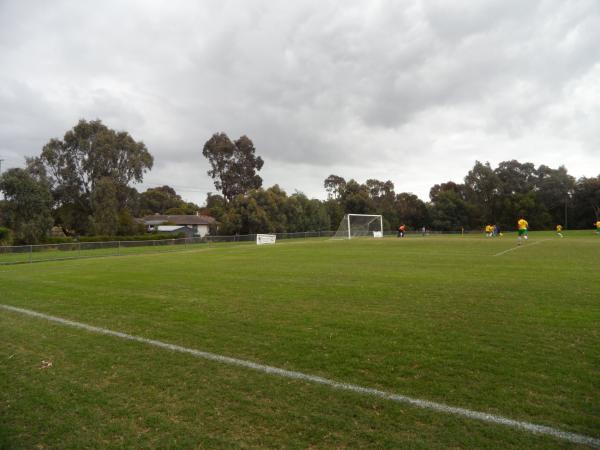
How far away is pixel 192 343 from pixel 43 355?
2075mm

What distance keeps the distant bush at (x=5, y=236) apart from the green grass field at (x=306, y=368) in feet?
97.9

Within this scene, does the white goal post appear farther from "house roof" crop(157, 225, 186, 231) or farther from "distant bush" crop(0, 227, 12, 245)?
"house roof" crop(157, 225, 186, 231)

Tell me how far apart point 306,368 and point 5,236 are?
128ft

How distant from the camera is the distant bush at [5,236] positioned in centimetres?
3350

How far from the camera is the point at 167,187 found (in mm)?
117062

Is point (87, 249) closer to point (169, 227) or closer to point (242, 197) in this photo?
point (242, 197)

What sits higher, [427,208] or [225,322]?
[427,208]

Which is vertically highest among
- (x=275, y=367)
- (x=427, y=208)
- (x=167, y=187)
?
(x=167, y=187)

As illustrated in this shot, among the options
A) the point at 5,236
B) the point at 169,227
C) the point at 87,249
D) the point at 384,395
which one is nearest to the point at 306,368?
the point at 384,395

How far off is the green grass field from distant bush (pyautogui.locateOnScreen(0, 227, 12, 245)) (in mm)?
29845

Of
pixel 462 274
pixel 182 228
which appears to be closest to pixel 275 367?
pixel 462 274

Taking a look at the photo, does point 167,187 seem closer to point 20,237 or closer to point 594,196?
point 20,237

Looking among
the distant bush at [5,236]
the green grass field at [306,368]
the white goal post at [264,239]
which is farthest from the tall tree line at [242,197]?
the green grass field at [306,368]

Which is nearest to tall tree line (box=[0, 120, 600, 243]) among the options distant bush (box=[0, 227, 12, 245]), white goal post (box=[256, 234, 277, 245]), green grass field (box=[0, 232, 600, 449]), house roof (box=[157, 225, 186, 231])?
distant bush (box=[0, 227, 12, 245])
